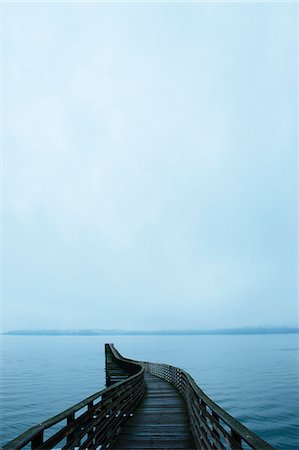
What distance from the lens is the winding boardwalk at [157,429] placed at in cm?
743

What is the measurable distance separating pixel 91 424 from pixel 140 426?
3.83 metres

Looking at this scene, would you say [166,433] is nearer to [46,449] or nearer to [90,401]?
[90,401]

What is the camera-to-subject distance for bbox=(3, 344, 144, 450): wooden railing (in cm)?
404

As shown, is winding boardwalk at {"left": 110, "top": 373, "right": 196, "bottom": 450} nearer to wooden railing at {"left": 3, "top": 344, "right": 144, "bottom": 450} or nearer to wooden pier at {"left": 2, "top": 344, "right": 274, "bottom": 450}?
wooden pier at {"left": 2, "top": 344, "right": 274, "bottom": 450}

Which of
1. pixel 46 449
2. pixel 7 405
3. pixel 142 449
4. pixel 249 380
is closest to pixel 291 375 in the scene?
pixel 249 380

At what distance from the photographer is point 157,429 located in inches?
344

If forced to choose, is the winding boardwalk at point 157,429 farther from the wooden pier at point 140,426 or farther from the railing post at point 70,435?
the railing post at point 70,435

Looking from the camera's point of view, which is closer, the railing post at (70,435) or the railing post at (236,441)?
the railing post at (236,441)

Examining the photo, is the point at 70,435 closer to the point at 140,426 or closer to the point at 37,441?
the point at 37,441

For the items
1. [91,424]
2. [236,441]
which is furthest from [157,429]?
[236,441]

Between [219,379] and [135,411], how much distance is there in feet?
115

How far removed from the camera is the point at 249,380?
39.9 meters

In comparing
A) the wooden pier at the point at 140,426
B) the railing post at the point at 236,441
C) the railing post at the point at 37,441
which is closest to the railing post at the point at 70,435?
the wooden pier at the point at 140,426

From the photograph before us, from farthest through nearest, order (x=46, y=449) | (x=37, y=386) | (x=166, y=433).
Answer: (x=37, y=386) < (x=166, y=433) < (x=46, y=449)
